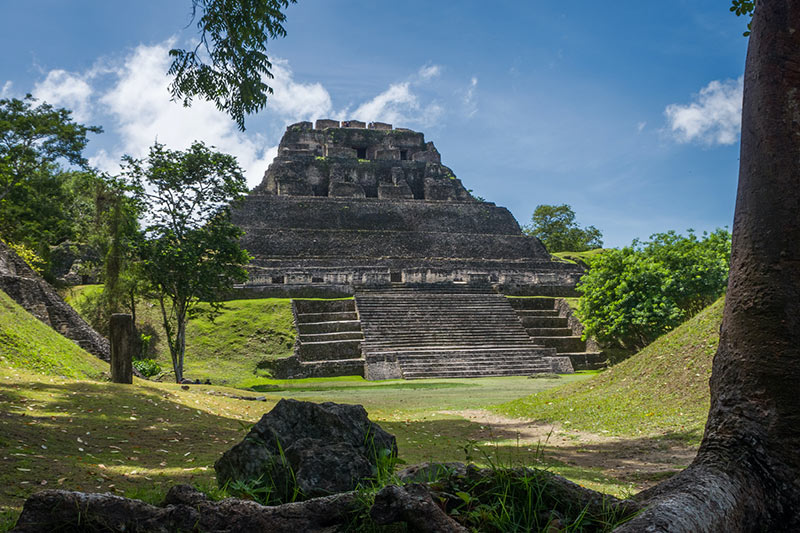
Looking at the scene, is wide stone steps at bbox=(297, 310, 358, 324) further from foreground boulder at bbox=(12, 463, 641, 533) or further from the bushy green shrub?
foreground boulder at bbox=(12, 463, 641, 533)

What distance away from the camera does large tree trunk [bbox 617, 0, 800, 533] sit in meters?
2.57

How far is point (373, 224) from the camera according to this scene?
104 ft

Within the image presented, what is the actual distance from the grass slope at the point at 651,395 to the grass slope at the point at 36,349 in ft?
24.2

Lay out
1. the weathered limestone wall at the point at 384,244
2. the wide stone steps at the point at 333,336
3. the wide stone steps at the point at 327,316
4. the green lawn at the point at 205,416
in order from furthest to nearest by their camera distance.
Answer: the weathered limestone wall at the point at 384,244 → the wide stone steps at the point at 327,316 → the wide stone steps at the point at 333,336 → the green lawn at the point at 205,416

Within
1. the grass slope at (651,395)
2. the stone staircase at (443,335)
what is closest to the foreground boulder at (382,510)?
the grass slope at (651,395)

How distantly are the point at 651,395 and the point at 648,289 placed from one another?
9.55 m

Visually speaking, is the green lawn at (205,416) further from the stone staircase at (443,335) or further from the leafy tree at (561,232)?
the leafy tree at (561,232)

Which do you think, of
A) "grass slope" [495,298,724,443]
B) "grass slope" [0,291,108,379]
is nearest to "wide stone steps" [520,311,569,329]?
"grass slope" [495,298,724,443]

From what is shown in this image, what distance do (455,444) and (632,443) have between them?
75.5 inches

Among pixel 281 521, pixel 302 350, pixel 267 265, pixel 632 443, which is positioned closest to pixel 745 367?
pixel 281 521

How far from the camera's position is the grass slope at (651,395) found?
276 inches

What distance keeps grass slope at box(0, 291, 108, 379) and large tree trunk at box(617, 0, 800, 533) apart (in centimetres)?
949

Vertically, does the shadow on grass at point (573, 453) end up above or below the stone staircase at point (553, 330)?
below

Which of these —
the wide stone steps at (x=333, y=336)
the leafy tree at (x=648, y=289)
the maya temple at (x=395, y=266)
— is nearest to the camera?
the leafy tree at (x=648, y=289)
